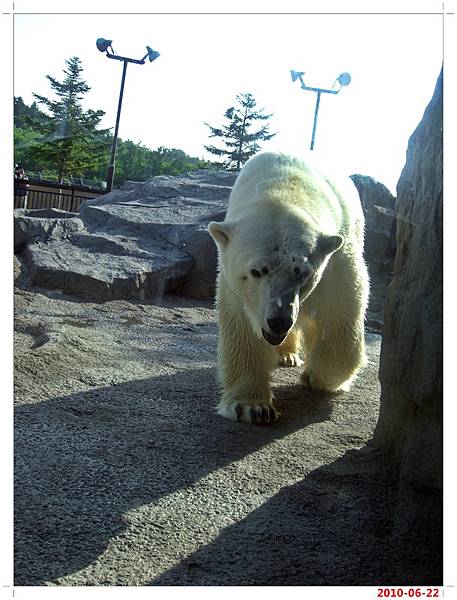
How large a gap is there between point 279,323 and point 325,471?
0.62 meters

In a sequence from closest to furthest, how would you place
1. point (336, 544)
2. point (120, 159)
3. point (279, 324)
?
point (336, 544) → point (120, 159) → point (279, 324)

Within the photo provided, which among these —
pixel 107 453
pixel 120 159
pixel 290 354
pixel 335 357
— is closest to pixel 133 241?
pixel 290 354

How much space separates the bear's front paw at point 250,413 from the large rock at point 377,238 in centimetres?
61

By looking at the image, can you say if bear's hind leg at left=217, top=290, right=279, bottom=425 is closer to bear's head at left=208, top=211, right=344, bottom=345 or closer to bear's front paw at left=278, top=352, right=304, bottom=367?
bear's head at left=208, top=211, right=344, bottom=345

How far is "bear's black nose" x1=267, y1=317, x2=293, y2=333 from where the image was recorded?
2.66 metres

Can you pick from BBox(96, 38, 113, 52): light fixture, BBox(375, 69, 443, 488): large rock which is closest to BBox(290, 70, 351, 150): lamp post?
BBox(375, 69, 443, 488): large rock

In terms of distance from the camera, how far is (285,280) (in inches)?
109

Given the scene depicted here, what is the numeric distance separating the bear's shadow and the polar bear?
175mm

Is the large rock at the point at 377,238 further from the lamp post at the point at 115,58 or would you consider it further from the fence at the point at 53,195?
the fence at the point at 53,195

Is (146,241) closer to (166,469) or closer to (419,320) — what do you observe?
(166,469)

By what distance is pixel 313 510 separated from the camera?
1.98m

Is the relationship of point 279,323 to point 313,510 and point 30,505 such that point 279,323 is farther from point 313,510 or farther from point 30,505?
point 30,505

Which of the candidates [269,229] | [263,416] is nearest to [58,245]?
[269,229]

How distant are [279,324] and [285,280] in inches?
8.1
